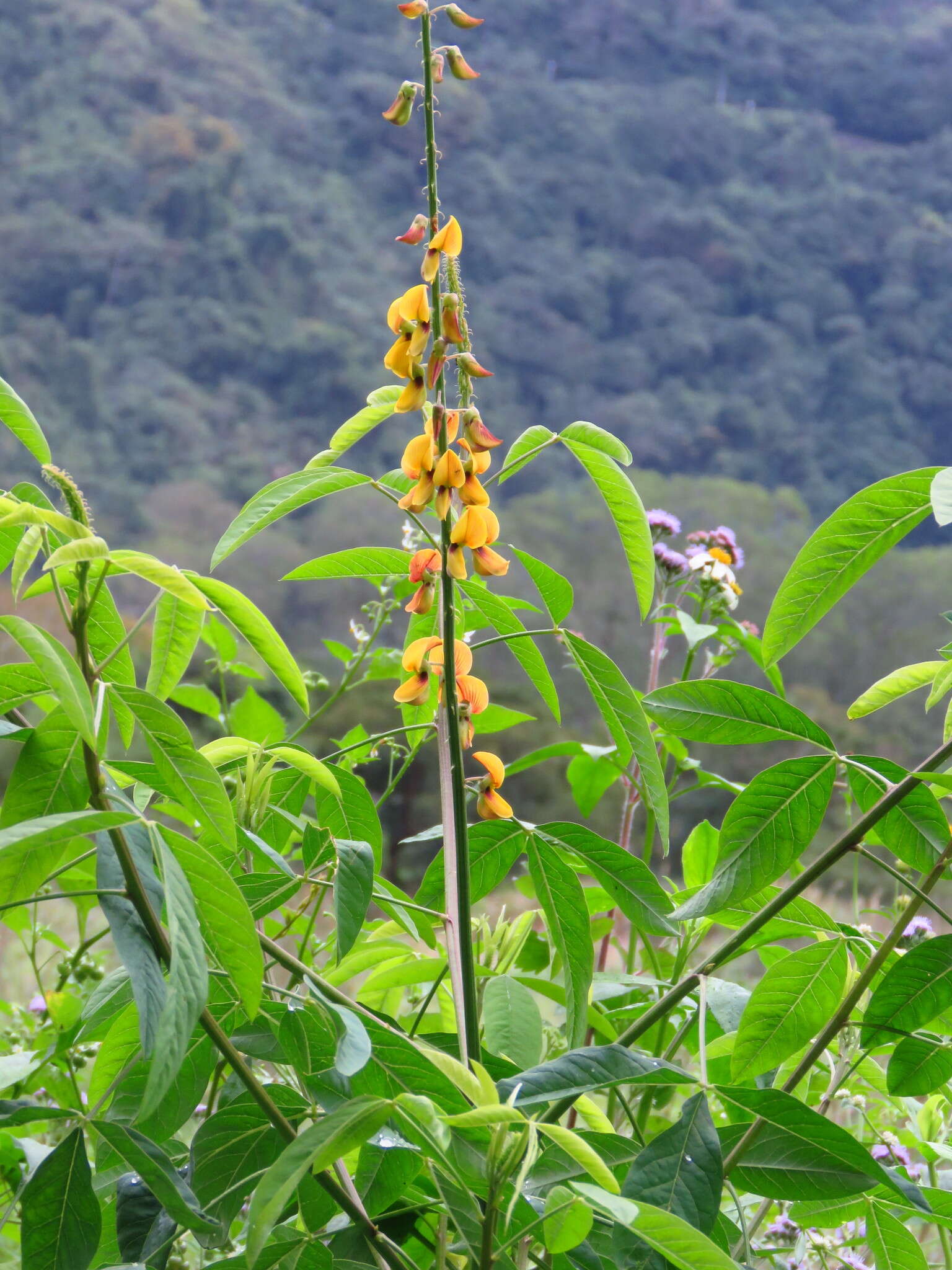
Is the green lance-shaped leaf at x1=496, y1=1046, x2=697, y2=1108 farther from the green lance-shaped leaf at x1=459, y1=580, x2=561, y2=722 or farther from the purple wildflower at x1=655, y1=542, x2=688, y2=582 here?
the purple wildflower at x1=655, y1=542, x2=688, y2=582

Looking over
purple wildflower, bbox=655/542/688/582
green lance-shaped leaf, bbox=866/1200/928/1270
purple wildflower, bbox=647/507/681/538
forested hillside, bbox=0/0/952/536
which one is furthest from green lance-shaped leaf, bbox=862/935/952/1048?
forested hillside, bbox=0/0/952/536

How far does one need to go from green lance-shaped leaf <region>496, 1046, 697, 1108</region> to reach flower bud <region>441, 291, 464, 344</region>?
0.24 metres

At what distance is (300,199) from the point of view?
10.9m

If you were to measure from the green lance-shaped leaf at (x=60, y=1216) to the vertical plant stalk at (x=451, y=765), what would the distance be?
123 mm

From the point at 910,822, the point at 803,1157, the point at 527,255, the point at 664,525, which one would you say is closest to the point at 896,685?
the point at 910,822

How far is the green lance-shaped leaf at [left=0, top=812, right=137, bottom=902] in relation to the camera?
208 millimetres

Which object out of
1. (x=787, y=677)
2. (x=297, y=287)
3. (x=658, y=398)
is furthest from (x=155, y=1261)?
(x=297, y=287)

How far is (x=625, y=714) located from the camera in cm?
36

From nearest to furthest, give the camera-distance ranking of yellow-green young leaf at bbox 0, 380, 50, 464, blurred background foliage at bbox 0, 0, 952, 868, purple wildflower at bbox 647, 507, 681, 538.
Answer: yellow-green young leaf at bbox 0, 380, 50, 464, purple wildflower at bbox 647, 507, 681, 538, blurred background foliage at bbox 0, 0, 952, 868

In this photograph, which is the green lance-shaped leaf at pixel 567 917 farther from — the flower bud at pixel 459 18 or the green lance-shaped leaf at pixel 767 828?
the flower bud at pixel 459 18

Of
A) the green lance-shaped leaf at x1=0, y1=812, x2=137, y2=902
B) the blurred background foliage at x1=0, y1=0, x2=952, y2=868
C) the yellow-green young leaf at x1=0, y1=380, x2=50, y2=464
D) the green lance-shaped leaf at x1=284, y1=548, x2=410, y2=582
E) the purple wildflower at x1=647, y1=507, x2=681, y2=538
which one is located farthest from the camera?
the blurred background foliage at x1=0, y1=0, x2=952, y2=868

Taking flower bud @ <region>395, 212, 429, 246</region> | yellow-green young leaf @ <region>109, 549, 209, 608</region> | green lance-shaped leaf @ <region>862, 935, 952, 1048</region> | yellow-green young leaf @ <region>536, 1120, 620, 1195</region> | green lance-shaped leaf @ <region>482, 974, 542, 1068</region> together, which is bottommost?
green lance-shaped leaf @ <region>482, 974, 542, 1068</region>

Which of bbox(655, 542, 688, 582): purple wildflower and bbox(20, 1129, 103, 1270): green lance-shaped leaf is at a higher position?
bbox(20, 1129, 103, 1270): green lance-shaped leaf

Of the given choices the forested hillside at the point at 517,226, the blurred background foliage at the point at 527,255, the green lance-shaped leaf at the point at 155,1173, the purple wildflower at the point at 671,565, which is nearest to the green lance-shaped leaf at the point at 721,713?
the green lance-shaped leaf at the point at 155,1173
